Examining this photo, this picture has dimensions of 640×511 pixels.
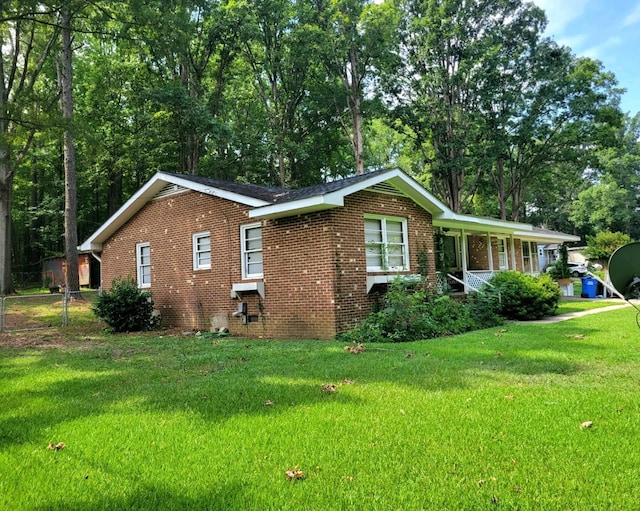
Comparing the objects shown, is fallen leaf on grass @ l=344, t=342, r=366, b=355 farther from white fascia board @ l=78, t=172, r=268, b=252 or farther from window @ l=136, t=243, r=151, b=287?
window @ l=136, t=243, r=151, b=287

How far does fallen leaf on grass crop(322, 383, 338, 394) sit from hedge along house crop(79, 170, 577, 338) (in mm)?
4560

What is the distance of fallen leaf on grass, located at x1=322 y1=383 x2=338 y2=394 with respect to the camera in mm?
5285

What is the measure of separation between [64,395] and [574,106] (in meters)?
26.4

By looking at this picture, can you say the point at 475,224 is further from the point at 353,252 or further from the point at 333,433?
the point at 333,433

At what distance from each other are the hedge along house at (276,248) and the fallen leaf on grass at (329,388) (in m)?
4.56

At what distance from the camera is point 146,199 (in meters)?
14.9

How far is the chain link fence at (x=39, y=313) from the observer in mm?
13284

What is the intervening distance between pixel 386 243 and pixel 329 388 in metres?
6.96

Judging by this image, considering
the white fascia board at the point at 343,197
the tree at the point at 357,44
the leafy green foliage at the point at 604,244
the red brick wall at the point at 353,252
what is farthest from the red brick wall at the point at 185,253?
the leafy green foliage at the point at 604,244

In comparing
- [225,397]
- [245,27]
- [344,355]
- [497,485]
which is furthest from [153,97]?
[497,485]

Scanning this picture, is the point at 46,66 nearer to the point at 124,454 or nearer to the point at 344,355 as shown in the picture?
the point at 344,355

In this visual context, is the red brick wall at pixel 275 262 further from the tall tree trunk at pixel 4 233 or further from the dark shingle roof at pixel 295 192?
the tall tree trunk at pixel 4 233

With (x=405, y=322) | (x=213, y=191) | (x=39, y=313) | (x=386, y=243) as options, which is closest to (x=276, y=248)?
(x=213, y=191)

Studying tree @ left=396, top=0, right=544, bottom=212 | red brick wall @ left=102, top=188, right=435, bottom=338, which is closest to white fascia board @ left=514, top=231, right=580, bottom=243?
tree @ left=396, top=0, right=544, bottom=212
